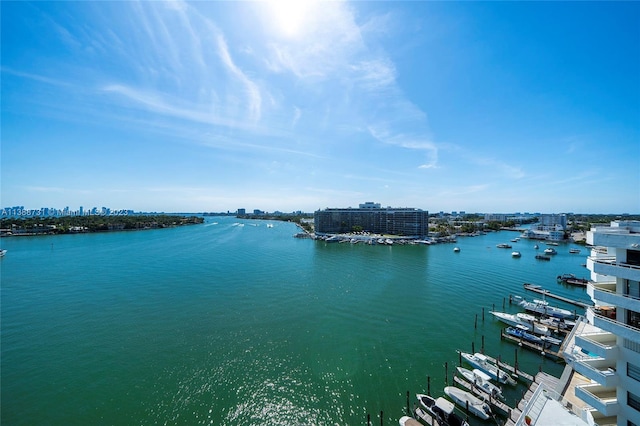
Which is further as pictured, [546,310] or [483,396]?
[546,310]

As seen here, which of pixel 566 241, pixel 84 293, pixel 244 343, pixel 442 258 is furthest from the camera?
pixel 566 241

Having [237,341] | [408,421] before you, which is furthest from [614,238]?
[237,341]

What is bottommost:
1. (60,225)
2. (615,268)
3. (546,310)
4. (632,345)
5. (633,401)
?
(546,310)

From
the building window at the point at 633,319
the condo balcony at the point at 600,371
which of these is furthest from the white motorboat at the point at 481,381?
the building window at the point at 633,319

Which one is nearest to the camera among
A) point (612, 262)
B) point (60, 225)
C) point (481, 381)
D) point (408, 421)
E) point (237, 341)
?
point (612, 262)

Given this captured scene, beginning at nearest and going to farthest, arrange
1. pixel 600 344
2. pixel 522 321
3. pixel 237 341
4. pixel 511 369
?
pixel 600 344 < pixel 511 369 < pixel 237 341 < pixel 522 321

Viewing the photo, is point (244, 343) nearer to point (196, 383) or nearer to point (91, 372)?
point (196, 383)

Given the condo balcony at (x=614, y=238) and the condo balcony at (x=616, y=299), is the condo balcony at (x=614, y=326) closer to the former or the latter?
the condo balcony at (x=616, y=299)

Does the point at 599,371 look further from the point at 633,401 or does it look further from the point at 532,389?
the point at 532,389

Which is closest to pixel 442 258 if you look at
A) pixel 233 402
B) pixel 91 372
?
pixel 233 402
